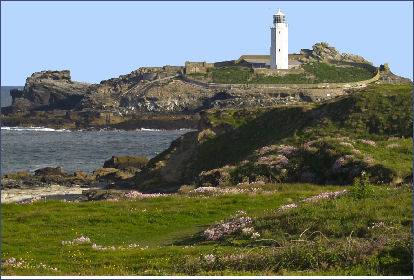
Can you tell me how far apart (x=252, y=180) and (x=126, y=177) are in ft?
68.1

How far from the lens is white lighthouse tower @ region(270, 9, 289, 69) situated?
13156 centimetres

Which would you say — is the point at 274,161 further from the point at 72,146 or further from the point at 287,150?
the point at 72,146

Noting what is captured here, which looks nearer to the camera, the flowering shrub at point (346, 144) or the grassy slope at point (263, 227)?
the grassy slope at point (263, 227)

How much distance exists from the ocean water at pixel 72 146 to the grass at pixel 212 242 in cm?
4308

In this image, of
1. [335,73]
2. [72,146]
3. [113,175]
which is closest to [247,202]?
[113,175]

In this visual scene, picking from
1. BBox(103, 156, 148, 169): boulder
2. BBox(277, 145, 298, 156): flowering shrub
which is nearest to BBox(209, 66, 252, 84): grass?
BBox(103, 156, 148, 169): boulder

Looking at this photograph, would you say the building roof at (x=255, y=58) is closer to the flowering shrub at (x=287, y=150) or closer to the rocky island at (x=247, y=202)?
the rocky island at (x=247, y=202)

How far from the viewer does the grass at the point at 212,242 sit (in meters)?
14.5

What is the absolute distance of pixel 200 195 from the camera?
33.0 meters

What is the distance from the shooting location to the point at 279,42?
470 feet

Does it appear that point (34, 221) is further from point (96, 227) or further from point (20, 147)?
point (20, 147)

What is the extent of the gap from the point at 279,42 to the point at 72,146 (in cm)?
5939

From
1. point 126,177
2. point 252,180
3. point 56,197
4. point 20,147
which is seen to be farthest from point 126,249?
point 20,147

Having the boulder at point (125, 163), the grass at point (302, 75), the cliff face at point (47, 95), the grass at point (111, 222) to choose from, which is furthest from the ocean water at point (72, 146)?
the grass at point (111, 222)
